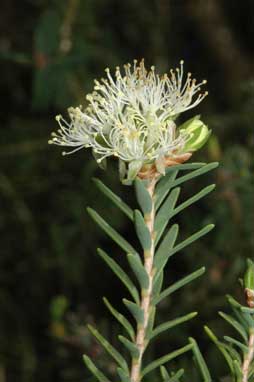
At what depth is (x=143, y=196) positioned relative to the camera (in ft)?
2.24

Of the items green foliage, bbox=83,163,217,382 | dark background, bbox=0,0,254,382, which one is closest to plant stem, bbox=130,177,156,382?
green foliage, bbox=83,163,217,382

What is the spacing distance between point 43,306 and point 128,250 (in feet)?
3.74

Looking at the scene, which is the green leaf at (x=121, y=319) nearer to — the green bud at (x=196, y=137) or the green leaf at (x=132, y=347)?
the green leaf at (x=132, y=347)

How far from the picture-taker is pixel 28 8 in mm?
2352

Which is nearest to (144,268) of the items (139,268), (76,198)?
(139,268)

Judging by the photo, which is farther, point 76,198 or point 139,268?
point 76,198

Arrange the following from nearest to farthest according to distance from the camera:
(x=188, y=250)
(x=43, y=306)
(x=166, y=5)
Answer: (x=188, y=250) → (x=43, y=306) → (x=166, y=5)

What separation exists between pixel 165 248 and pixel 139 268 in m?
0.04

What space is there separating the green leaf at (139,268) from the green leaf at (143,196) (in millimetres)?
44

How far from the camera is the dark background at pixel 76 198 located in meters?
1.52

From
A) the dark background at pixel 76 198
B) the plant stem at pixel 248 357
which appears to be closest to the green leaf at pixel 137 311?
the plant stem at pixel 248 357

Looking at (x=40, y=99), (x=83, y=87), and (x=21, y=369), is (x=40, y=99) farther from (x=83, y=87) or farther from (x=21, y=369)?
(x=21, y=369)

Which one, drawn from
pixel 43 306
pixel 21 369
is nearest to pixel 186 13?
pixel 43 306

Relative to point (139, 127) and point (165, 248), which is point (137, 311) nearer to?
point (165, 248)
